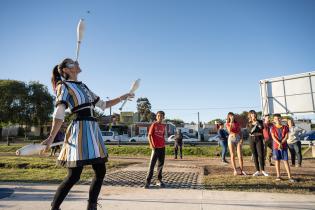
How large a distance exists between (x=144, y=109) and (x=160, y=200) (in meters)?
85.0

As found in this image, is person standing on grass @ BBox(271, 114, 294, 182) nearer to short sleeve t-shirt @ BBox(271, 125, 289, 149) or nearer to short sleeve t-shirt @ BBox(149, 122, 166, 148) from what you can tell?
short sleeve t-shirt @ BBox(271, 125, 289, 149)

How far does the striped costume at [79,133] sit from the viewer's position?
11.3 ft

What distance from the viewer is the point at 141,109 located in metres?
90.4

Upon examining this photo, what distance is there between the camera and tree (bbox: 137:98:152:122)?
88625 millimetres

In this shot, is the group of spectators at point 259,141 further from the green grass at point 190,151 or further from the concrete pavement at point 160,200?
the green grass at point 190,151

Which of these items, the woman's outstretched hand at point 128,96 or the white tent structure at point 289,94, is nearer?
the woman's outstretched hand at point 128,96

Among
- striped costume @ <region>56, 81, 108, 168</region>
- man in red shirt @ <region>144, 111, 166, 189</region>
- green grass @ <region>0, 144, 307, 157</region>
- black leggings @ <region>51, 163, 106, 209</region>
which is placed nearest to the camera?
black leggings @ <region>51, 163, 106, 209</region>

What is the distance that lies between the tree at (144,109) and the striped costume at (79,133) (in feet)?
276

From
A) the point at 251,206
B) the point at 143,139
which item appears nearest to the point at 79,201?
the point at 251,206

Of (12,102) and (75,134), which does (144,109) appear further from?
(75,134)

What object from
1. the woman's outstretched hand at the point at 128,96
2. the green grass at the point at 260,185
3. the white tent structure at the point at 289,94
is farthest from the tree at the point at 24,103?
the woman's outstretched hand at the point at 128,96

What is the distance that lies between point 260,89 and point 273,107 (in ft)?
3.12

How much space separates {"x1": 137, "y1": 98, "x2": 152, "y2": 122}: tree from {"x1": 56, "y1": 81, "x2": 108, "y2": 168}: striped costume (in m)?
84.1

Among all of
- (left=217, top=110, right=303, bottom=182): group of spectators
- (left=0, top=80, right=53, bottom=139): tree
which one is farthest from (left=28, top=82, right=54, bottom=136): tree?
(left=217, top=110, right=303, bottom=182): group of spectators
